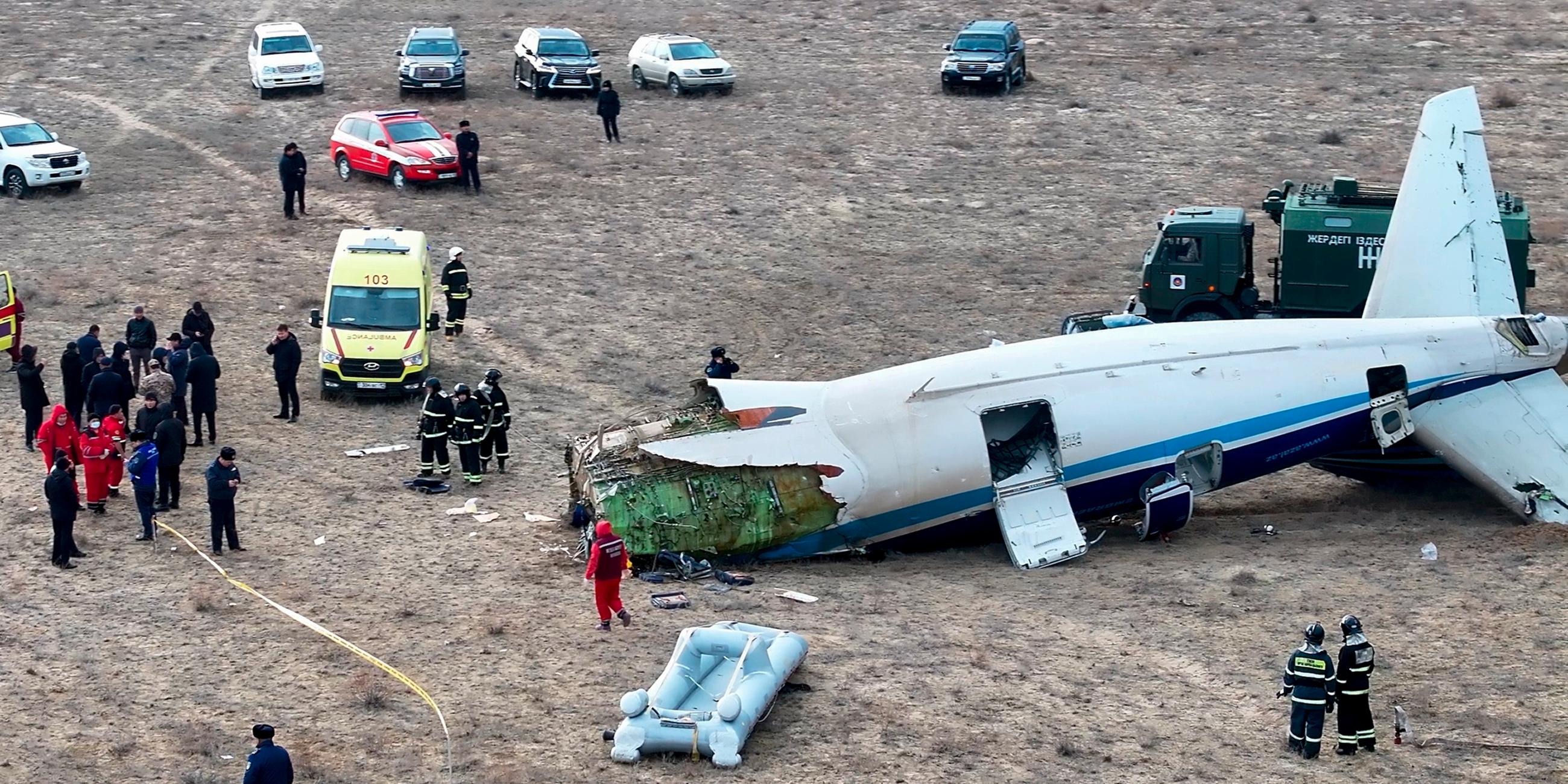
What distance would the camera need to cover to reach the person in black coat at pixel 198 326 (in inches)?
1176

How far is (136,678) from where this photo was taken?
19.1 meters

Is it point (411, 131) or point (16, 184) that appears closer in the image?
point (16, 184)

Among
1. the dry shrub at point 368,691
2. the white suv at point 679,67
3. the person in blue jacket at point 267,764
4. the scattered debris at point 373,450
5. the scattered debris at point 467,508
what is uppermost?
the white suv at point 679,67

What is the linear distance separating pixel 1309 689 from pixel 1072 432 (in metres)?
6.87

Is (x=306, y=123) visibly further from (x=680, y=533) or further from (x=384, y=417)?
(x=680, y=533)

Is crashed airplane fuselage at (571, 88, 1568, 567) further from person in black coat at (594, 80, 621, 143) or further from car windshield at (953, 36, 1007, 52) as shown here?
car windshield at (953, 36, 1007, 52)

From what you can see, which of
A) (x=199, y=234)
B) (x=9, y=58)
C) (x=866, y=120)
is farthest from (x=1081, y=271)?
(x=9, y=58)

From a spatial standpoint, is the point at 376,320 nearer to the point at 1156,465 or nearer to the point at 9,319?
the point at 9,319

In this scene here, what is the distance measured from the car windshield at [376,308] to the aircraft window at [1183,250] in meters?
12.8

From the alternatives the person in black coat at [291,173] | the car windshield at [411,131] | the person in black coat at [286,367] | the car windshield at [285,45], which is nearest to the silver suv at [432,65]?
the car windshield at [285,45]

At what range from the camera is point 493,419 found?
86.9ft

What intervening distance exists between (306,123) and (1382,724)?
1406 inches

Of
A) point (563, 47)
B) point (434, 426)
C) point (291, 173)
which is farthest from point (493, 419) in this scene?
point (563, 47)

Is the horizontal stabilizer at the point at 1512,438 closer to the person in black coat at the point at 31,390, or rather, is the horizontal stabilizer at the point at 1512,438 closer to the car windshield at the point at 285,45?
the person in black coat at the point at 31,390
